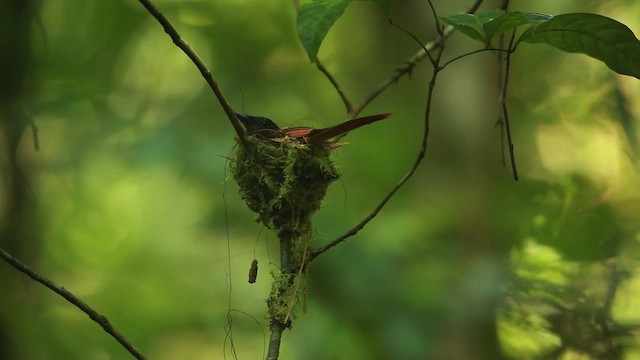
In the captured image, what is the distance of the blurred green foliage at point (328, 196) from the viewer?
238 cm

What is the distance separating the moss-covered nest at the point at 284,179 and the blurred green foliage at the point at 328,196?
2.47ft

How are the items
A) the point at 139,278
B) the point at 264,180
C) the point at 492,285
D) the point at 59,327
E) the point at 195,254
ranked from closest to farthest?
the point at 264,180 → the point at 492,285 → the point at 59,327 → the point at 139,278 → the point at 195,254

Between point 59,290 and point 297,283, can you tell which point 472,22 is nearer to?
point 297,283

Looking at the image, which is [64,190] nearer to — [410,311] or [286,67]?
[286,67]

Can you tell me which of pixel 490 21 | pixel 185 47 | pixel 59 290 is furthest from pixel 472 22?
pixel 59 290

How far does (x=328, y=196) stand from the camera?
2.75 metres

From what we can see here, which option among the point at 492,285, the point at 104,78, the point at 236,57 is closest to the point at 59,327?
the point at 104,78

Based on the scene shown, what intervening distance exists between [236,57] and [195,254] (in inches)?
37.1

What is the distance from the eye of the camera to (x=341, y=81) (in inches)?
118

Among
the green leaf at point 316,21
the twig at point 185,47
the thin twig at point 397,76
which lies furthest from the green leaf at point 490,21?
the thin twig at point 397,76

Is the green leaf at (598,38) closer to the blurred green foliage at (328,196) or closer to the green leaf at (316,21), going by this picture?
the green leaf at (316,21)

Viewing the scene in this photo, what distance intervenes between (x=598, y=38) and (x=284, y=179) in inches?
29.7

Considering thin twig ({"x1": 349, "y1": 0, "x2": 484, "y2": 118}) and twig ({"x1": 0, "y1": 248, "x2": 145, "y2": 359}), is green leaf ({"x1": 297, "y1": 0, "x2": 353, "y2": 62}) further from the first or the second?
Result: thin twig ({"x1": 349, "y1": 0, "x2": 484, "y2": 118})

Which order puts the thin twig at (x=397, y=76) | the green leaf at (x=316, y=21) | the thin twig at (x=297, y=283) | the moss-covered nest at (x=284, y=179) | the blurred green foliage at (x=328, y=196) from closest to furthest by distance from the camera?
the green leaf at (x=316, y=21) → the thin twig at (x=297, y=283) → the moss-covered nest at (x=284, y=179) → the thin twig at (x=397, y=76) → the blurred green foliage at (x=328, y=196)
